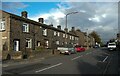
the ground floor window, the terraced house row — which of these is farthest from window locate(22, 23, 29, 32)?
the ground floor window

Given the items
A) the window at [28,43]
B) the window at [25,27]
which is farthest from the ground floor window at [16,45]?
the window at [25,27]

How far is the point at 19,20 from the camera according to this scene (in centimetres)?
3512

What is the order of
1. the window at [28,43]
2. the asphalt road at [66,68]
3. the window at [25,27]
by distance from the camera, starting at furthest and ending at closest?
the window at [28,43]
the window at [25,27]
the asphalt road at [66,68]

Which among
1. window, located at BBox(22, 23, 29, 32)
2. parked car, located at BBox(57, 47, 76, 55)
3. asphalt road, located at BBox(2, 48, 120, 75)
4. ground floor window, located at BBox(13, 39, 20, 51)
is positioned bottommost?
asphalt road, located at BBox(2, 48, 120, 75)

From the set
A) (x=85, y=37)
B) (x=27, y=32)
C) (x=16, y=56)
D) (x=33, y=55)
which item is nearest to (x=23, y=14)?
(x=27, y=32)

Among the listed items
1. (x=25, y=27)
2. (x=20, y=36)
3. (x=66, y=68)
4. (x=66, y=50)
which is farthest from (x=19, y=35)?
(x=66, y=68)

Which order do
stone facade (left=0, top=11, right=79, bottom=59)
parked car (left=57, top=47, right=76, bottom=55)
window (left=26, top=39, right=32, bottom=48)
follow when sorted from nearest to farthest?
stone facade (left=0, top=11, right=79, bottom=59)
window (left=26, top=39, right=32, bottom=48)
parked car (left=57, top=47, right=76, bottom=55)

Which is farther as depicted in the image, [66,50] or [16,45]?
[66,50]

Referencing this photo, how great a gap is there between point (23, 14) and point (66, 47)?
10.5 m

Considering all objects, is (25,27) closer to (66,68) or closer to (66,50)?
(66,50)

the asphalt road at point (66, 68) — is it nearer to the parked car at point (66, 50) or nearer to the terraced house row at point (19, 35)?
the terraced house row at point (19, 35)

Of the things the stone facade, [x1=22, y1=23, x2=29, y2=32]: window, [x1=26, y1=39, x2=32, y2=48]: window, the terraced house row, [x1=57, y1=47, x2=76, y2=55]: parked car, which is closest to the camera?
the stone facade

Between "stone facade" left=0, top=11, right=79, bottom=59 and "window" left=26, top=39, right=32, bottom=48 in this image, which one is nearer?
"stone facade" left=0, top=11, right=79, bottom=59

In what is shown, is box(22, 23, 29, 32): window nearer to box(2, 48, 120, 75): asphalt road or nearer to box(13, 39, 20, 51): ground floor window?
box(13, 39, 20, 51): ground floor window
